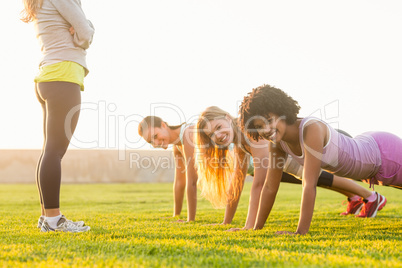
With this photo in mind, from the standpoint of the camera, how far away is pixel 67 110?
2826 mm

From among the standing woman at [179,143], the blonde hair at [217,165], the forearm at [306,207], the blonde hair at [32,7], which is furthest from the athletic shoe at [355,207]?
the blonde hair at [32,7]

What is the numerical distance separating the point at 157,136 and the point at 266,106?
1.85 m

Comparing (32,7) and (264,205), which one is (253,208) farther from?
(32,7)

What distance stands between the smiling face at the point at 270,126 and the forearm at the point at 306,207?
1.39 ft

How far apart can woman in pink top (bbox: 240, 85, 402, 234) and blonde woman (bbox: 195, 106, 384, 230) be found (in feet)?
0.49

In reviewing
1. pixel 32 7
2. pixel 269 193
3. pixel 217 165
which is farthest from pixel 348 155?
pixel 32 7

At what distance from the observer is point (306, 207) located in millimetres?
2549

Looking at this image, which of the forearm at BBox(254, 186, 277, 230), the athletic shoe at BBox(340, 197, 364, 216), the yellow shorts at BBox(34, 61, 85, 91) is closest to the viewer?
the yellow shorts at BBox(34, 61, 85, 91)

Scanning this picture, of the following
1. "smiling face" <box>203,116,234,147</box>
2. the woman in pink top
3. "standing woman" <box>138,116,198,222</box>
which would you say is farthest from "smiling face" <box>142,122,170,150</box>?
the woman in pink top

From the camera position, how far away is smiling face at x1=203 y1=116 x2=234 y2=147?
3.53 meters

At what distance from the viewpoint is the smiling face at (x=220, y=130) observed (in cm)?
353

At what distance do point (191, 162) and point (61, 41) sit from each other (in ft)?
5.60

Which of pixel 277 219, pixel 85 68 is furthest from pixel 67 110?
pixel 277 219

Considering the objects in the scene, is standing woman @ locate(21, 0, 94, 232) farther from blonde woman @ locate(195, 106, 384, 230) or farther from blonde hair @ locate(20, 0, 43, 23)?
blonde woman @ locate(195, 106, 384, 230)
